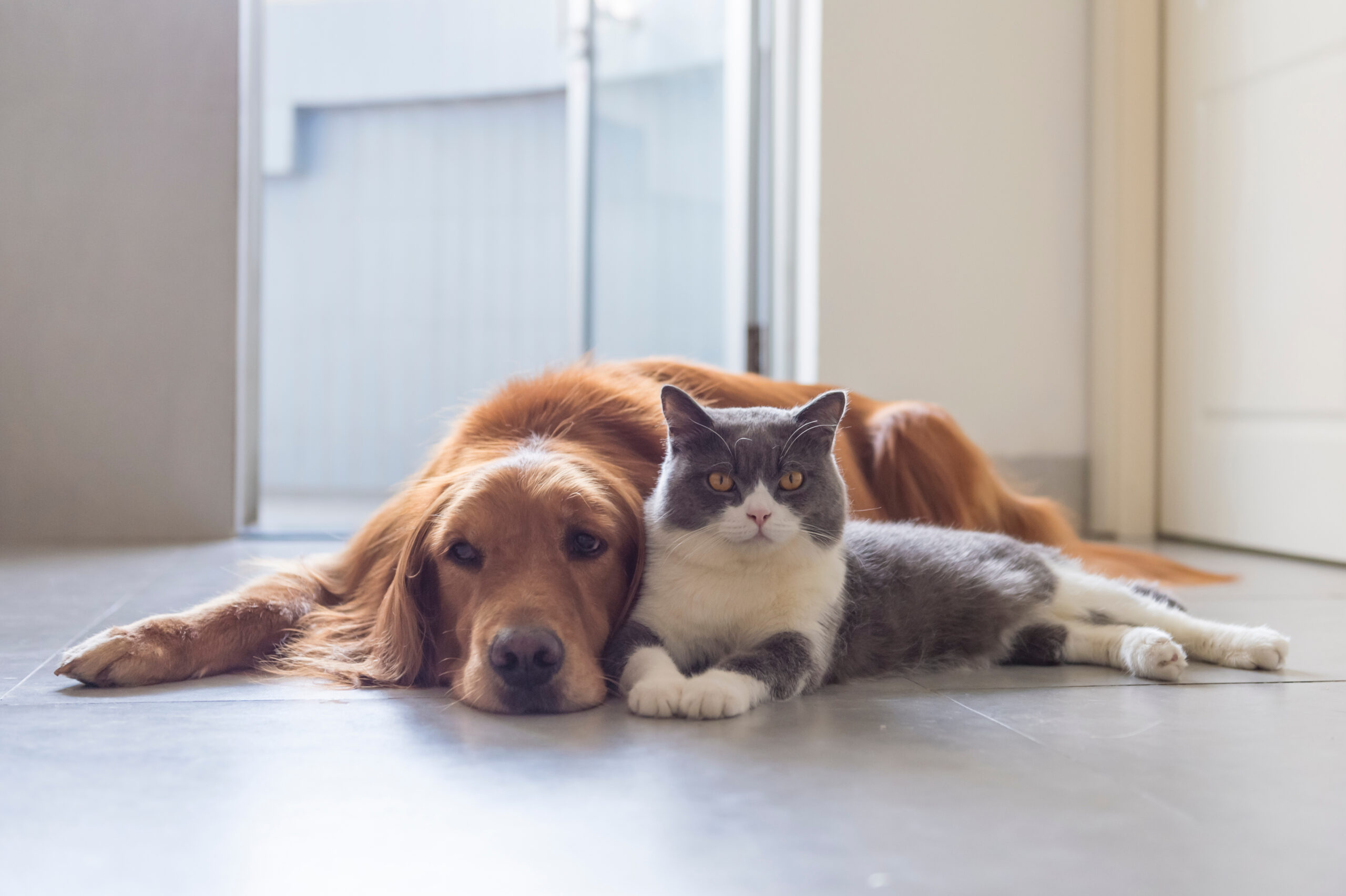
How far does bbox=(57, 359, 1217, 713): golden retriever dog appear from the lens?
1391 mm

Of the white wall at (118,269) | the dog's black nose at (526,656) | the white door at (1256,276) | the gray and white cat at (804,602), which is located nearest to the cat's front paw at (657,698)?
the gray and white cat at (804,602)

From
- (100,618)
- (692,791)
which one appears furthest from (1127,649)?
(100,618)

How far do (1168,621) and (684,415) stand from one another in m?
0.82

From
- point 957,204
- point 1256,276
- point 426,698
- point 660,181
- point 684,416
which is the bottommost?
point 426,698

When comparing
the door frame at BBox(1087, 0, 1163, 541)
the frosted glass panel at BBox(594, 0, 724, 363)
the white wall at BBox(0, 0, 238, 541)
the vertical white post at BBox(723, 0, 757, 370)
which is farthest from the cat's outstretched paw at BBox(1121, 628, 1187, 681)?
the frosted glass panel at BBox(594, 0, 724, 363)

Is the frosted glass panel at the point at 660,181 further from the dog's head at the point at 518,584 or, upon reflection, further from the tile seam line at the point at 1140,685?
the tile seam line at the point at 1140,685

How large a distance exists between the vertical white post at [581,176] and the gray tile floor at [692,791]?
10.2 ft

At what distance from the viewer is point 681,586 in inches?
59.4

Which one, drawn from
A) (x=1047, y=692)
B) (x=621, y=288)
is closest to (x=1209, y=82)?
(x=621, y=288)

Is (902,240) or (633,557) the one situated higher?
(902,240)

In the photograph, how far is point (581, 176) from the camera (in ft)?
14.9

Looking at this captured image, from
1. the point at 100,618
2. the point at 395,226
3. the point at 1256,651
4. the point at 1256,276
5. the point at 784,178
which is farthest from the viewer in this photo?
the point at 395,226

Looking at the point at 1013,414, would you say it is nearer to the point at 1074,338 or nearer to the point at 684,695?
the point at 1074,338

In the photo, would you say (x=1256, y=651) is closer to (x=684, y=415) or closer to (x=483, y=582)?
(x=684, y=415)
